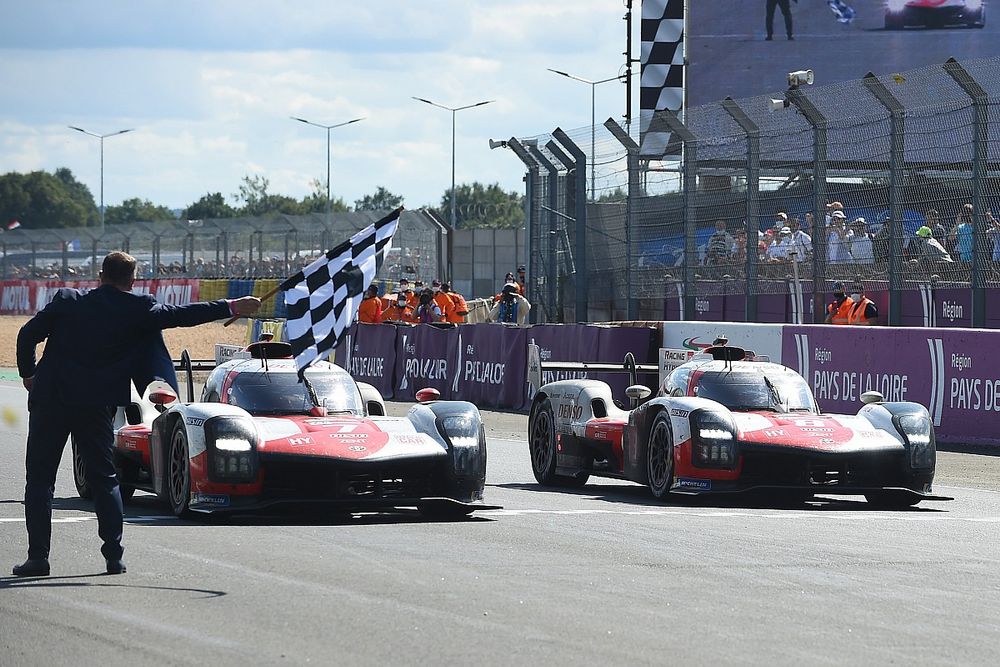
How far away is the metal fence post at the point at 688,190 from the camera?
2252cm

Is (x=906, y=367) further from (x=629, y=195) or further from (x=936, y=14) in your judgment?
(x=936, y=14)

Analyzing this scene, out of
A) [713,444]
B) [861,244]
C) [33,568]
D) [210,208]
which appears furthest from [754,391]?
[210,208]

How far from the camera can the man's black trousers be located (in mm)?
7867

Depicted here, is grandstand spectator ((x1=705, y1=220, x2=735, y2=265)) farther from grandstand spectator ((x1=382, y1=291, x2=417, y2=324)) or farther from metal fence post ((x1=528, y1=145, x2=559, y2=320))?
grandstand spectator ((x1=382, y1=291, x2=417, y2=324))

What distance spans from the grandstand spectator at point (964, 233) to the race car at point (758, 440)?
5.33m

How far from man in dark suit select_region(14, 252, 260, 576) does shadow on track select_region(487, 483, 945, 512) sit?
4615mm

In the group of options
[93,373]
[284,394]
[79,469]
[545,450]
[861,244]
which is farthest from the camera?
[861,244]

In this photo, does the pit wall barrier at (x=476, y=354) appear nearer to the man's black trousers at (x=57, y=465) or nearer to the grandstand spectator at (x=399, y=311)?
the grandstand spectator at (x=399, y=311)

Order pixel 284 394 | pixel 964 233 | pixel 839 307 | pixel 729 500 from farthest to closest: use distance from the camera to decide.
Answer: pixel 839 307, pixel 964 233, pixel 729 500, pixel 284 394

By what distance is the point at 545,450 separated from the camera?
558 inches

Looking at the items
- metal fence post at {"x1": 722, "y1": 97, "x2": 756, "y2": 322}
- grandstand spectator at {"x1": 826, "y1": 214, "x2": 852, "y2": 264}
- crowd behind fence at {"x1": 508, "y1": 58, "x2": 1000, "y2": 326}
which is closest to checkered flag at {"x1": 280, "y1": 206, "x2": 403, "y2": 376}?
crowd behind fence at {"x1": 508, "y1": 58, "x2": 1000, "y2": 326}

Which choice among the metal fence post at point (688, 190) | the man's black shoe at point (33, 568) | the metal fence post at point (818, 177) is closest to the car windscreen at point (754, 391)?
the man's black shoe at point (33, 568)

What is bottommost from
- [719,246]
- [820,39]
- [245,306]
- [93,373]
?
[93,373]

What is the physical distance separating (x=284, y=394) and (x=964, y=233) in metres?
9.21
